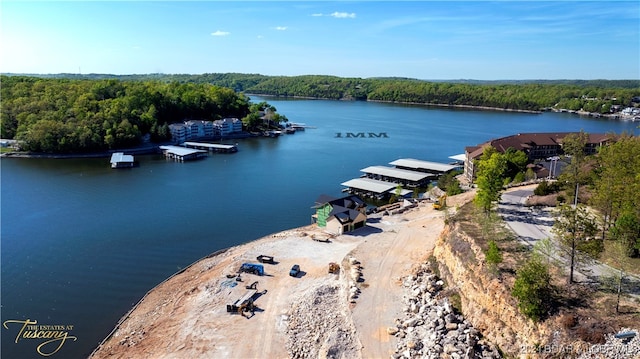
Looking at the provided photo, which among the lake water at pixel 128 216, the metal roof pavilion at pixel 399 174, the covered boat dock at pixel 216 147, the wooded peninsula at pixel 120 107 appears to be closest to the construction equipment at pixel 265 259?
the lake water at pixel 128 216

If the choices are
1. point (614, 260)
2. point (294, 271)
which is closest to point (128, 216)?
point (294, 271)

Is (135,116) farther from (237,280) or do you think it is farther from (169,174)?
(237,280)

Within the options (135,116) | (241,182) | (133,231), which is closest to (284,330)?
(133,231)

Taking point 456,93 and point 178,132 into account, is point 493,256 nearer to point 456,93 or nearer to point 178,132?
point 178,132

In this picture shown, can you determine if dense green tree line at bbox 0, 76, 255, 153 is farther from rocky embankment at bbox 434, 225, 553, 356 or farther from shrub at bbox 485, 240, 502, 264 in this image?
shrub at bbox 485, 240, 502, 264

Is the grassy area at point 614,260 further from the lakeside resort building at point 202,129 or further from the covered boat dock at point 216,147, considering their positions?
the lakeside resort building at point 202,129
